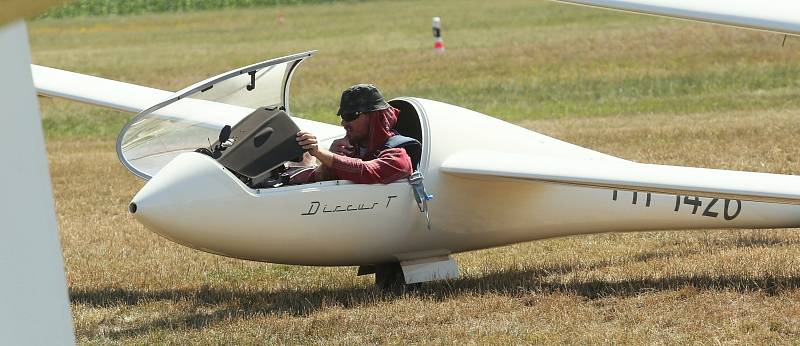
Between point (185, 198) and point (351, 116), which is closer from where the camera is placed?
point (185, 198)

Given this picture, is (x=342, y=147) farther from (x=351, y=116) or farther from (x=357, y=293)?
(x=357, y=293)

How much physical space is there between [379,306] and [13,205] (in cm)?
429

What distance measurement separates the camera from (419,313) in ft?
25.2

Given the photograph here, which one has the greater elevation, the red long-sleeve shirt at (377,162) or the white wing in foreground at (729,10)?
the white wing in foreground at (729,10)

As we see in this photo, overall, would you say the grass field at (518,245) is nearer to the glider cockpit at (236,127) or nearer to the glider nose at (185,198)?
the glider nose at (185,198)

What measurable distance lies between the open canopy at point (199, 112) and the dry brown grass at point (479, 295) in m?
1.06

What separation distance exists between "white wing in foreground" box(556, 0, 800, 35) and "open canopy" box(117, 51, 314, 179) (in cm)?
231

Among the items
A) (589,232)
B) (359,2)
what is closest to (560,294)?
(589,232)

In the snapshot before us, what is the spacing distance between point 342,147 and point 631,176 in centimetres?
205

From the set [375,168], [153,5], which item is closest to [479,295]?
[375,168]

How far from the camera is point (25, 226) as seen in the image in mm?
3990

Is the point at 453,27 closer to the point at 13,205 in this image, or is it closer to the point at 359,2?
the point at 359,2

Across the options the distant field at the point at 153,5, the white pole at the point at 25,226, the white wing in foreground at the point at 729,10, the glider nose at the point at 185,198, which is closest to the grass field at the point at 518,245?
the glider nose at the point at 185,198

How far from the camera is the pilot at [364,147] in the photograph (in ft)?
25.9
